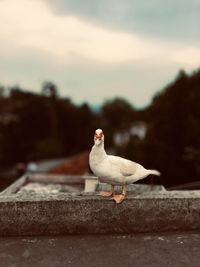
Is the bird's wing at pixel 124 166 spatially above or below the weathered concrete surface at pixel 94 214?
above

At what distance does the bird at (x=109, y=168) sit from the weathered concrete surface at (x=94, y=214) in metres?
0.24

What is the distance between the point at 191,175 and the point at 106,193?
Answer: 1466 inches

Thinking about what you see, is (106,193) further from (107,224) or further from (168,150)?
(168,150)

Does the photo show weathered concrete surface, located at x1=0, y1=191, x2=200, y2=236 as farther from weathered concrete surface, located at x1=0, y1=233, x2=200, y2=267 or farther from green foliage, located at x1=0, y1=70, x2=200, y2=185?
green foliage, located at x1=0, y1=70, x2=200, y2=185

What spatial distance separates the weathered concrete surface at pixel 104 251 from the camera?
193 inches

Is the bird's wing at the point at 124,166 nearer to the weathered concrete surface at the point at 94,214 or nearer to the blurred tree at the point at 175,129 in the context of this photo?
the weathered concrete surface at the point at 94,214

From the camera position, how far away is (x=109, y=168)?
5660mm

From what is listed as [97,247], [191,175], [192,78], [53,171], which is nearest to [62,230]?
[97,247]

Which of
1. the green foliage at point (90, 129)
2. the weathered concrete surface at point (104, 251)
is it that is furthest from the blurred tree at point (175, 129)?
the weathered concrete surface at point (104, 251)

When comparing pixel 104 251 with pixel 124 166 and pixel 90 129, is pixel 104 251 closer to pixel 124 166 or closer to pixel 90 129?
pixel 124 166

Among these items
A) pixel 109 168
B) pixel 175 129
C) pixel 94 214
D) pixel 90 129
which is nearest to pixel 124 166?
pixel 109 168

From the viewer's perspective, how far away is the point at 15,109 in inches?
2564

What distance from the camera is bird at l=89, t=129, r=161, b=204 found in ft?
18.5

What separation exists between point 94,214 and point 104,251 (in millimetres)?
583
